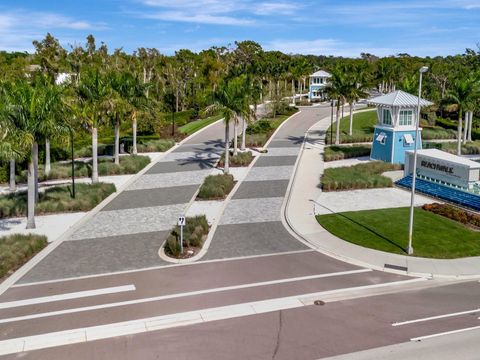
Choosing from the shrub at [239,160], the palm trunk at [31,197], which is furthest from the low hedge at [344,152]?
the palm trunk at [31,197]

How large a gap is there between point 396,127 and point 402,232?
1976 cm

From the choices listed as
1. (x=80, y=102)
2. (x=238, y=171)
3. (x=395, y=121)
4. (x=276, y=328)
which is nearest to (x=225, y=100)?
(x=238, y=171)

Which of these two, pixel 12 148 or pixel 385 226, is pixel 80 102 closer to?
pixel 12 148

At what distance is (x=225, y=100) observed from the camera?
38281mm

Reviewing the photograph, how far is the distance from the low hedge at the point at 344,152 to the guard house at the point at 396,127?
276 centimetres

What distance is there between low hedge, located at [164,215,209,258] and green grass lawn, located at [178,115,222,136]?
3178 centimetres

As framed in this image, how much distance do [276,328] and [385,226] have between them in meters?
12.8

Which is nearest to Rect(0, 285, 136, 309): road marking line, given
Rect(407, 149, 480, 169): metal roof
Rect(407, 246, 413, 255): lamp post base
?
Rect(407, 246, 413, 255): lamp post base

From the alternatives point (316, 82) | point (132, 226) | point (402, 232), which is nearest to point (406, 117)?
point (402, 232)

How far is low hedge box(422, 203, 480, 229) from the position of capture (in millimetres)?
27938

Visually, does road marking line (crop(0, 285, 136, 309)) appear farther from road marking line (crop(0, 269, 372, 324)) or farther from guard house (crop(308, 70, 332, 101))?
guard house (crop(308, 70, 332, 101))

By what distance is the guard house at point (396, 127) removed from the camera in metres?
43.9

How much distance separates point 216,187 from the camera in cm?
3456

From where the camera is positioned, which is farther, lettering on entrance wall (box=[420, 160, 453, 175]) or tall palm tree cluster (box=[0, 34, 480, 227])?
lettering on entrance wall (box=[420, 160, 453, 175])
